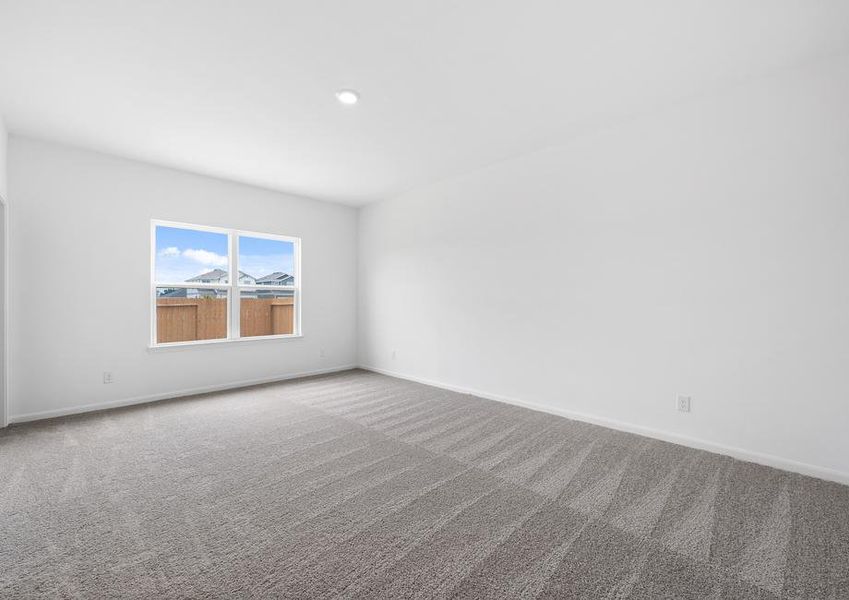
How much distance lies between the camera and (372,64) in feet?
7.64

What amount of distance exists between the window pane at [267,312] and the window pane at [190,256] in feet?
1.47

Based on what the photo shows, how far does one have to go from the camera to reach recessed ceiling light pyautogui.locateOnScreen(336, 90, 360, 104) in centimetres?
263

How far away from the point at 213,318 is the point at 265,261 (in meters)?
1.00

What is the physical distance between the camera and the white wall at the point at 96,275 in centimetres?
337

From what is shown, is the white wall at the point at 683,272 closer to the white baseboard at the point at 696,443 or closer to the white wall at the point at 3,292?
the white baseboard at the point at 696,443

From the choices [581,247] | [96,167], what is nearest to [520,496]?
[581,247]

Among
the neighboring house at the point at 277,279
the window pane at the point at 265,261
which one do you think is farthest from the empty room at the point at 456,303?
the neighboring house at the point at 277,279

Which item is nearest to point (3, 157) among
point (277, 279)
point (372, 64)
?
point (277, 279)

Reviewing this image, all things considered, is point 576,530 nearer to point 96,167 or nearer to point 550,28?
point 550,28

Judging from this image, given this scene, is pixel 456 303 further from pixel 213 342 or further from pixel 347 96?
pixel 213 342

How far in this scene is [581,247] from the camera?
3.40 metres

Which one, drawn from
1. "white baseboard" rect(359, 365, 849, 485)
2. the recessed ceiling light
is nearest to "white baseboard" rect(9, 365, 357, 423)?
"white baseboard" rect(359, 365, 849, 485)

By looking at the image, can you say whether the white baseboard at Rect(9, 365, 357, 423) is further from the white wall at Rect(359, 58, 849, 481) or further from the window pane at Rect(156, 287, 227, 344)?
the white wall at Rect(359, 58, 849, 481)

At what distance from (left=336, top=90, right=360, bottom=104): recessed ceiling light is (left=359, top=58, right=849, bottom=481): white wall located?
73.5 inches
